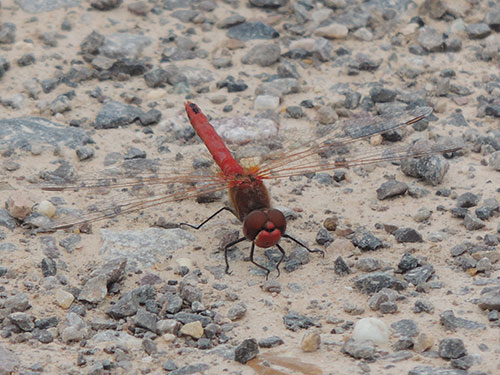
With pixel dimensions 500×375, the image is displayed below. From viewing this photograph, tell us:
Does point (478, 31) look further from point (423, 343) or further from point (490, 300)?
point (423, 343)

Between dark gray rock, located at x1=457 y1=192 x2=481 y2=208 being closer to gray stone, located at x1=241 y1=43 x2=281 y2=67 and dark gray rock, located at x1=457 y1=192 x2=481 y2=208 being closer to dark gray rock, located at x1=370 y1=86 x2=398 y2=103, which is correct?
dark gray rock, located at x1=370 y1=86 x2=398 y2=103

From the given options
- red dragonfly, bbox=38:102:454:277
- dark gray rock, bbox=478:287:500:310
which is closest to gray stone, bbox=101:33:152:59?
red dragonfly, bbox=38:102:454:277

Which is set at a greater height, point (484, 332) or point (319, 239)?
point (484, 332)

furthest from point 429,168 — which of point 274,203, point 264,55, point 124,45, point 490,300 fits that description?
point 124,45

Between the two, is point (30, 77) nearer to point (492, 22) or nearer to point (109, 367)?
point (109, 367)

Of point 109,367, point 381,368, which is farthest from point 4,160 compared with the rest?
point 381,368

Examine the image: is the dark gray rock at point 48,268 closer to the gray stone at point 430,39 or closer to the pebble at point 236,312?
the pebble at point 236,312
